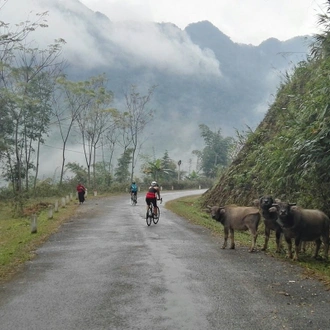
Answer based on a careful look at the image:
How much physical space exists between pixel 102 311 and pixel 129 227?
11.4 m

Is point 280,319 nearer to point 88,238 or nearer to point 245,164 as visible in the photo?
point 88,238

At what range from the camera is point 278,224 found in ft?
37.4

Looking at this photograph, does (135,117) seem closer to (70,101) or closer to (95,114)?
(95,114)

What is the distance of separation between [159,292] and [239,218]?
5285mm

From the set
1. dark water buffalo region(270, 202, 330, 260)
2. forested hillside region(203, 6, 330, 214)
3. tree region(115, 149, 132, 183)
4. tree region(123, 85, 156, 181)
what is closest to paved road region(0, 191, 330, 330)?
dark water buffalo region(270, 202, 330, 260)

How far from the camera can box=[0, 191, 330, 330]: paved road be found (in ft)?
20.6

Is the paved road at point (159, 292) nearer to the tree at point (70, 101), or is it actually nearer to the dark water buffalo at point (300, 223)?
the dark water buffalo at point (300, 223)

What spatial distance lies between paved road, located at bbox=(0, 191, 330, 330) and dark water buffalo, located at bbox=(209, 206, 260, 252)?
569mm

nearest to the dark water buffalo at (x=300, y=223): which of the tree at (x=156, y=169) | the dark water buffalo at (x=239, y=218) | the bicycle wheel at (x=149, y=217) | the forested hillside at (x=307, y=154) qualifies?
the forested hillside at (x=307, y=154)

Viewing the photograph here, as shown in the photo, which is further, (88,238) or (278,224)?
(88,238)

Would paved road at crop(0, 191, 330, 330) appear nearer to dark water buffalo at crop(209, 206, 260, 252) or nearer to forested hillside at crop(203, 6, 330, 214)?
dark water buffalo at crop(209, 206, 260, 252)

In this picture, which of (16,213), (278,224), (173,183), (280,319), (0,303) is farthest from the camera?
(173,183)

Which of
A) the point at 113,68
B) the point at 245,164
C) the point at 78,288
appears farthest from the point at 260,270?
the point at 113,68

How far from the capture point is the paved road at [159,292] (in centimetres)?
629
